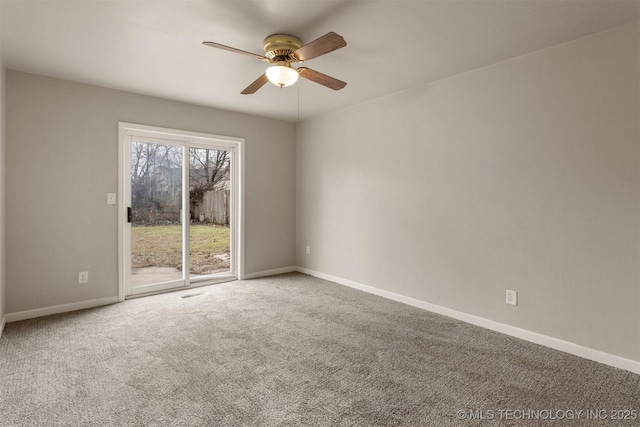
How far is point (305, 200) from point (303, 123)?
3.92 feet

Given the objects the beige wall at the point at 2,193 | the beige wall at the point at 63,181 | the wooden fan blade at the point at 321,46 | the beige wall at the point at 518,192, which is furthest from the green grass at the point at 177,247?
the wooden fan blade at the point at 321,46

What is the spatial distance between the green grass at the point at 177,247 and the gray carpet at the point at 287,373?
826mm

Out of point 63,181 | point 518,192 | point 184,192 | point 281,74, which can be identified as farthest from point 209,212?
point 518,192

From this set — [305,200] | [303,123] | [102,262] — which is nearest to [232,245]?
[305,200]

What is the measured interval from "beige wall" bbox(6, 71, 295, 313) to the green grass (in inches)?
12.4

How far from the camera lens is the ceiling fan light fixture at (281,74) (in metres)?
2.45

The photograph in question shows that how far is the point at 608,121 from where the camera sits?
7.72ft

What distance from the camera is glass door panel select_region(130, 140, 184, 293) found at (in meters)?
3.93

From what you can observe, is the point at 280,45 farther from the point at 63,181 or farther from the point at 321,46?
the point at 63,181

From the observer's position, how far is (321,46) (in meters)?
2.12

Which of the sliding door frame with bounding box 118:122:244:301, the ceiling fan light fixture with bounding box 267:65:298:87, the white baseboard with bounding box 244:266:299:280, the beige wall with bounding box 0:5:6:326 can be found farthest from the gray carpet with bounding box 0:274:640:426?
the ceiling fan light fixture with bounding box 267:65:298:87

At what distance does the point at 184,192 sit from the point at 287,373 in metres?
2.86

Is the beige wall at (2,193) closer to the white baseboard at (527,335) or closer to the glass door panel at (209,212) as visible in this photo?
the glass door panel at (209,212)

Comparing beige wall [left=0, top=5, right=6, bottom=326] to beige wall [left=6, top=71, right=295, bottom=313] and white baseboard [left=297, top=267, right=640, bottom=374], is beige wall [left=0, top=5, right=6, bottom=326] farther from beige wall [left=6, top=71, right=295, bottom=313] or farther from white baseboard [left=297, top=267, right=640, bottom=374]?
white baseboard [left=297, top=267, right=640, bottom=374]
